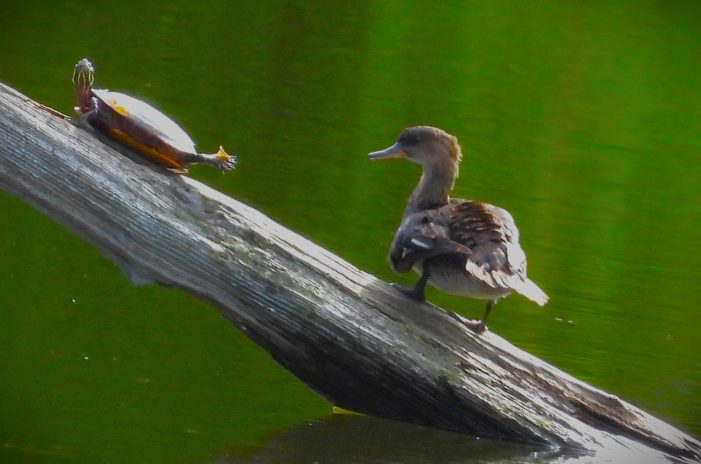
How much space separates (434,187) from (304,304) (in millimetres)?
1105

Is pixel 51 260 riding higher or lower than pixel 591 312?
lower

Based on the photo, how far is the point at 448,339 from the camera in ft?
14.8

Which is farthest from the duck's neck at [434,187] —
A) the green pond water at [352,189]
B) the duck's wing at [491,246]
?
the green pond water at [352,189]

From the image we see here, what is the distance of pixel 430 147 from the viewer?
5.30 metres

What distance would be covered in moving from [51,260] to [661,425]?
9.91ft

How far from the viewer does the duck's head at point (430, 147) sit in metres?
5.26

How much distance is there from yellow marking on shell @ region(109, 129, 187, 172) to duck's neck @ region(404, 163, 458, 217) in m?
1.11

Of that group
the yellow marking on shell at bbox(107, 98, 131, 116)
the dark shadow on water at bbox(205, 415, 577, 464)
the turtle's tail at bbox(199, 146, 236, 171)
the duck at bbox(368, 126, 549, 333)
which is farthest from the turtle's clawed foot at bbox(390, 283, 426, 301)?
the yellow marking on shell at bbox(107, 98, 131, 116)

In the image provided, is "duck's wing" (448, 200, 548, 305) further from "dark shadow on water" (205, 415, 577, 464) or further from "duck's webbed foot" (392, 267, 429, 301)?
"dark shadow on water" (205, 415, 577, 464)

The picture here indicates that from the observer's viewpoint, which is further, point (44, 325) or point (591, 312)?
point (591, 312)

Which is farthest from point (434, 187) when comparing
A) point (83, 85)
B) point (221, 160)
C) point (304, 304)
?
point (83, 85)

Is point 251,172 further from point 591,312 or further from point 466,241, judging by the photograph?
point 466,241

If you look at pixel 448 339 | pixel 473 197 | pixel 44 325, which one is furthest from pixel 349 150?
pixel 448 339

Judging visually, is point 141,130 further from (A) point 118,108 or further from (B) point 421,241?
(B) point 421,241
